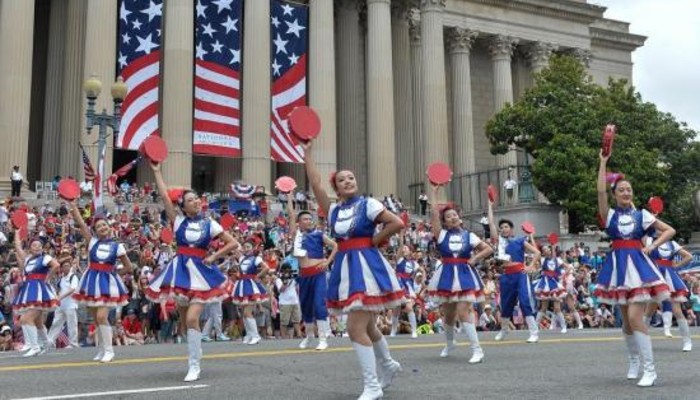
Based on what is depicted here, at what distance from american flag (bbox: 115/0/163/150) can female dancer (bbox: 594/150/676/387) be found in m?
24.3

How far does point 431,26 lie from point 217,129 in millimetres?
14602

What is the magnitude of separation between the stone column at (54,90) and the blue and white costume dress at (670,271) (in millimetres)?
27432

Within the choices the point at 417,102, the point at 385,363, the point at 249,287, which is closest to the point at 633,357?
the point at 385,363

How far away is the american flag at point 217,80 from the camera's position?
32469mm

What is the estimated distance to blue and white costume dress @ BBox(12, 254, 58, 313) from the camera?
522 inches

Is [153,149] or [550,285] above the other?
[153,149]

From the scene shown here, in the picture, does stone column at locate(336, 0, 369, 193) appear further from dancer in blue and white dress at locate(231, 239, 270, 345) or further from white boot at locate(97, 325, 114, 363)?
white boot at locate(97, 325, 114, 363)

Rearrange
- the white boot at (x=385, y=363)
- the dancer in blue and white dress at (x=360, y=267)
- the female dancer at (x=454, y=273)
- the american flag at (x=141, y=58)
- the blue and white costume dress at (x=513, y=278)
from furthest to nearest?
1. the american flag at (x=141, y=58)
2. the blue and white costume dress at (x=513, y=278)
3. the female dancer at (x=454, y=273)
4. the white boot at (x=385, y=363)
5. the dancer in blue and white dress at (x=360, y=267)

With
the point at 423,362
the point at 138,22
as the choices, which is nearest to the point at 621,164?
the point at 138,22

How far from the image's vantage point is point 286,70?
3497 centimetres

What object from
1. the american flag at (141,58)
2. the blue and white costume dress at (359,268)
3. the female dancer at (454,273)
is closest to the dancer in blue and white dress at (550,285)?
the female dancer at (454,273)

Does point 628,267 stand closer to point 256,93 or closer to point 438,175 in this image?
point 438,175

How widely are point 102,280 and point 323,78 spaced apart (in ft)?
85.1

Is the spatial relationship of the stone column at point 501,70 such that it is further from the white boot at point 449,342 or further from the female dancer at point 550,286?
the white boot at point 449,342
